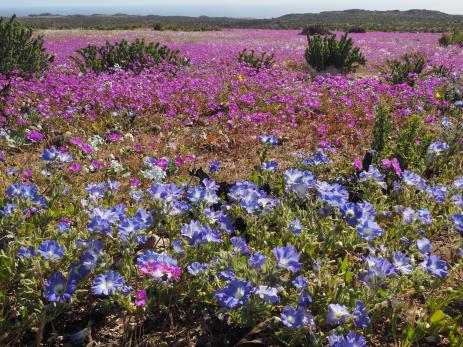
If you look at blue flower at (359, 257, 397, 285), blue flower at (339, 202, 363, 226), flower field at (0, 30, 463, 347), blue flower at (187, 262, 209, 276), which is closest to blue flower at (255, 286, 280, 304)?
flower field at (0, 30, 463, 347)

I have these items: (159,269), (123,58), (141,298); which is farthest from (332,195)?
(123,58)

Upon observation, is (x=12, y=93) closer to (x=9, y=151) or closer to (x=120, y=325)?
(x=9, y=151)

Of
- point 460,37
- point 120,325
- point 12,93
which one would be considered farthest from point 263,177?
point 460,37

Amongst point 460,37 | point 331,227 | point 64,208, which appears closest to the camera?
point 331,227

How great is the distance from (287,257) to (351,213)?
0.71 meters

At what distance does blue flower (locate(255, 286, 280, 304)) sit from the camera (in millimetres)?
2248

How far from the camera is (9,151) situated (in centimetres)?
575

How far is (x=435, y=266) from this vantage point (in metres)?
2.55

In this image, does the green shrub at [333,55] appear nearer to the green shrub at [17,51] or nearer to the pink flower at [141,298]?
the green shrub at [17,51]

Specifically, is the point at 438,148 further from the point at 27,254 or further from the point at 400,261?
the point at 27,254

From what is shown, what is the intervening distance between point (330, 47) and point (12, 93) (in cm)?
928

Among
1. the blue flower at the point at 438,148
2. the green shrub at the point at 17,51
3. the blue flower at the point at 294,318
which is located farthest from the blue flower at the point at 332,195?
the green shrub at the point at 17,51

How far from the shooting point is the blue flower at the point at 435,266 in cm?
250

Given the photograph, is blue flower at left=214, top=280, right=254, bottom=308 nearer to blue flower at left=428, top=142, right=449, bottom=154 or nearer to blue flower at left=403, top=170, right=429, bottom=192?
blue flower at left=403, top=170, right=429, bottom=192
